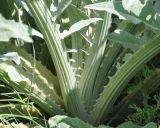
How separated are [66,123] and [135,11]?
1.28 feet

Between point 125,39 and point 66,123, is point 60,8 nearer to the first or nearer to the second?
point 125,39

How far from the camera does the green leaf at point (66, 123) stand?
114 cm

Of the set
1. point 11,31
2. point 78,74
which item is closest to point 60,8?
point 11,31

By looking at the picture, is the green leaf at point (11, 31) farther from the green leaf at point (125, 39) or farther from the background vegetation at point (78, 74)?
the green leaf at point (125, 39)

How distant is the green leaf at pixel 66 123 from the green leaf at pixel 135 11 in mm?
348

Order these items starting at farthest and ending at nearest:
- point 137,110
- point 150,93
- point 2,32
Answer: point 150,93, point 137,110, point 2,32

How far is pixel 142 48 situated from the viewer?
110 cm

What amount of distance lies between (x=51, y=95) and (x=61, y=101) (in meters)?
0.05

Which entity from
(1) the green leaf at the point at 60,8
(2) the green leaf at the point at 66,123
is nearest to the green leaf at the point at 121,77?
(2) the green leaf at the point at 66,123

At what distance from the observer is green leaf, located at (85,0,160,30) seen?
3.15 feet

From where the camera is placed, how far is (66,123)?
1.15 m

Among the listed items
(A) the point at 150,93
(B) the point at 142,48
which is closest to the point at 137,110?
(A) the point at 150,93

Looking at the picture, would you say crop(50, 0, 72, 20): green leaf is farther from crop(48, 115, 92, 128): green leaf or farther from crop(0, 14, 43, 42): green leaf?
crop(48, 115, 92, 128): green leaf

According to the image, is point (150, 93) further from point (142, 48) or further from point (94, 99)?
point (142, 48)
